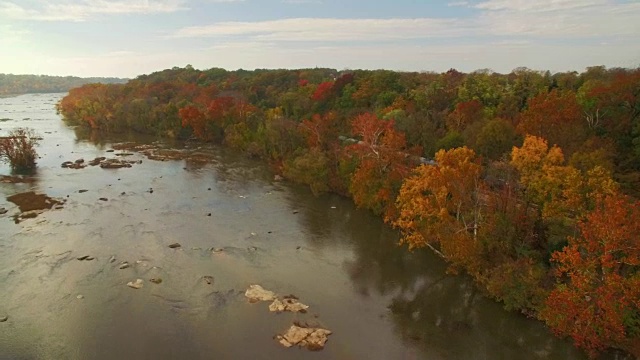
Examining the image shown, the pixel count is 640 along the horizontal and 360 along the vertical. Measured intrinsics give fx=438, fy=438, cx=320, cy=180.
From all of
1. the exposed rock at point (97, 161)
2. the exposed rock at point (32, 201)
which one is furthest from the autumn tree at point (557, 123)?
the exposed rock at point (97, 161)

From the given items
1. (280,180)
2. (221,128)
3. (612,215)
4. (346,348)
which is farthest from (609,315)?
(221,128)

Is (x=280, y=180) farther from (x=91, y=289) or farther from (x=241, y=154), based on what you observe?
(x=91, y=289)

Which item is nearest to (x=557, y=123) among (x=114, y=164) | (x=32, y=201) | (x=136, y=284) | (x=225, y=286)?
(x=225, y=286)

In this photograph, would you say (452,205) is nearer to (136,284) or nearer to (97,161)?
(136,284)

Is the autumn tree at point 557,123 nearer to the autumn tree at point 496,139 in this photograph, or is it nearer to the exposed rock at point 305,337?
the autumn tree at point 496,139

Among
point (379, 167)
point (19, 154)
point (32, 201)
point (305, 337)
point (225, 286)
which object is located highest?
point (19, 154)

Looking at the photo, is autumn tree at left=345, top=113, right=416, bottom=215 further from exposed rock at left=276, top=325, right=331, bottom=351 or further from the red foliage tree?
the red foliage tree

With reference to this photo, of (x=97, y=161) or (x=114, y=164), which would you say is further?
(x=97, y=161)
